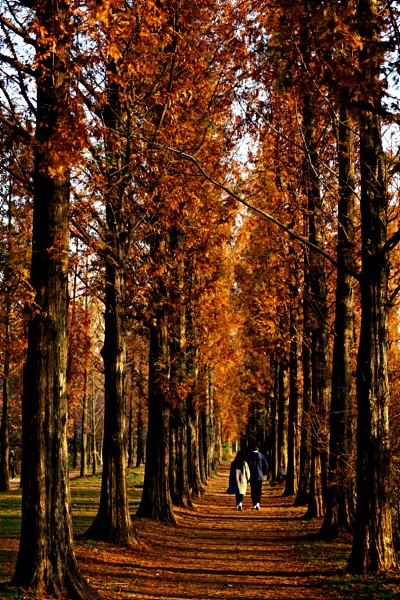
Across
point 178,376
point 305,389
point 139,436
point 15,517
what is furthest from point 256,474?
point 139,436

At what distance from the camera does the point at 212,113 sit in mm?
12844

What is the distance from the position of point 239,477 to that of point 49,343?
16.7 m

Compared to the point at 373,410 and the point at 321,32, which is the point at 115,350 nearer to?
the point at 373,410

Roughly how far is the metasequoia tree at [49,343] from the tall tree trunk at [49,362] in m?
0.01

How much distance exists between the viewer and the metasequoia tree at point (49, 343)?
7.22m

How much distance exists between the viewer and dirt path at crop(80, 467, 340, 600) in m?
8.86

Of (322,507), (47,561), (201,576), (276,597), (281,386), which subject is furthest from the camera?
(281,386)

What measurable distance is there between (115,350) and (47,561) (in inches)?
212

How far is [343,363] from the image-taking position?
13.1 meters

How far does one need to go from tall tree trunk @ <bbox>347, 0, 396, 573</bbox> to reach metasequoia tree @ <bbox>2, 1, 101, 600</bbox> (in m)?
3.73

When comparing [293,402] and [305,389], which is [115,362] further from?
[293,402]

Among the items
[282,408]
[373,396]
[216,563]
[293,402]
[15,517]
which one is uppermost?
[373,396]

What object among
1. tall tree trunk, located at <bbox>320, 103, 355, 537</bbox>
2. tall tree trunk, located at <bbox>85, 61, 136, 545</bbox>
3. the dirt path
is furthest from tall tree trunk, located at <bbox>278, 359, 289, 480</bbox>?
tall tree trunk, located at <bbox>85, 61, 136, 545</bbox>

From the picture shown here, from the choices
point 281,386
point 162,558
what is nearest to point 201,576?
point 162,558
